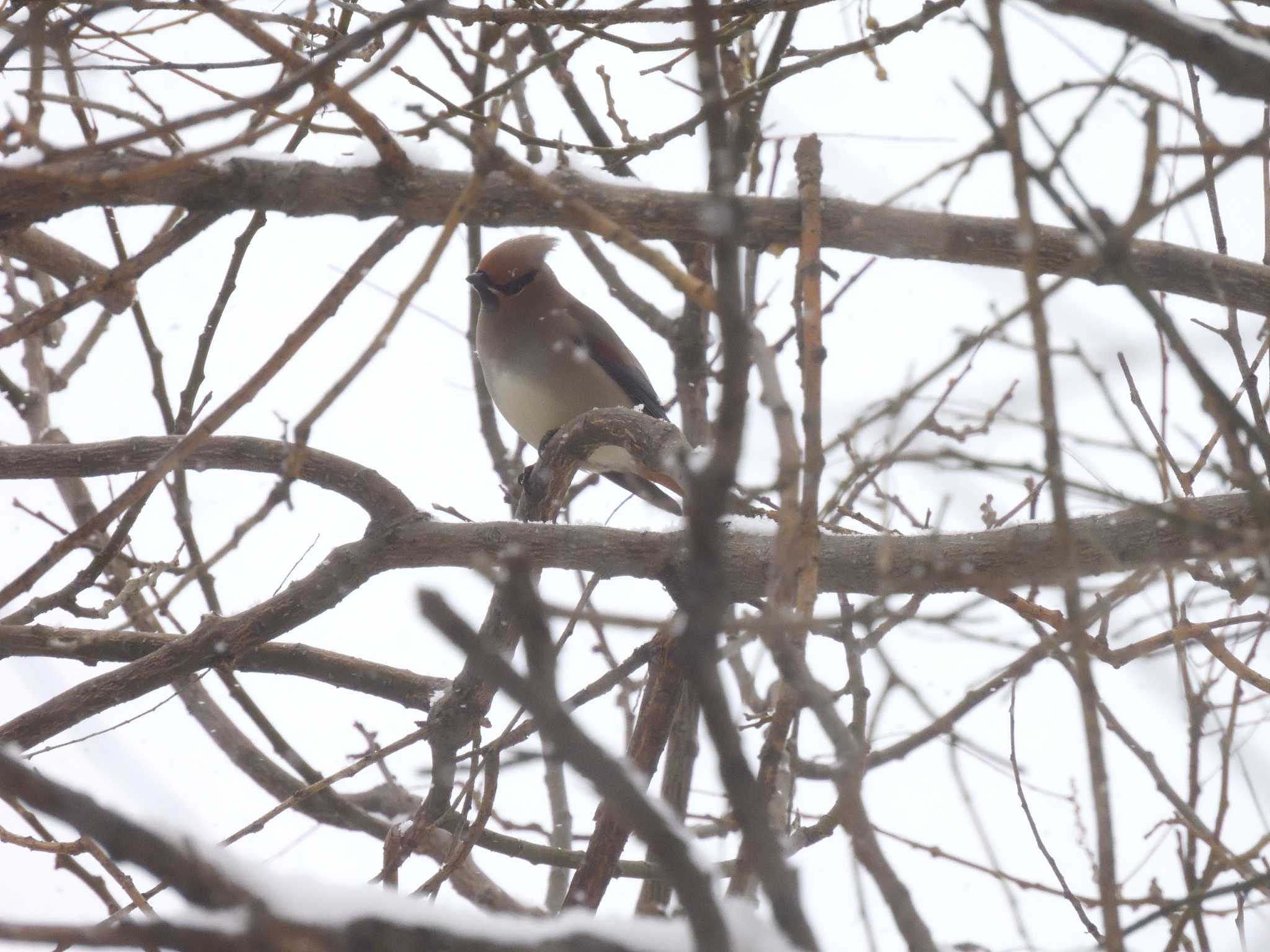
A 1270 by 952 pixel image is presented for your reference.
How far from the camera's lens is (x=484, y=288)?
586 cm

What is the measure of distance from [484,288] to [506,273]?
12 centimetres

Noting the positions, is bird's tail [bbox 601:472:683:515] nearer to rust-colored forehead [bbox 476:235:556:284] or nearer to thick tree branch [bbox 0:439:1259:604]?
thick tree branch [bbox 0:439:1259:604]

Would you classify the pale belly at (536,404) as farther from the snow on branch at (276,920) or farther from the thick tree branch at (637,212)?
the snow on branch at (276,920)

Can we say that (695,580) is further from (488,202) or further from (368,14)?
(368,14)

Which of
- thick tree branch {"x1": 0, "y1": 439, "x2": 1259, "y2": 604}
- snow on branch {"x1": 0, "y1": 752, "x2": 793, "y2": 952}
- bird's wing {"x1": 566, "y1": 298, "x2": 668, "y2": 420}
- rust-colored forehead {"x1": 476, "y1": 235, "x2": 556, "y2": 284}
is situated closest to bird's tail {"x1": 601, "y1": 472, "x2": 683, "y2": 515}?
bird's wing {"x1": 566, "y1": 298, "x2": 668, "y2": 420}

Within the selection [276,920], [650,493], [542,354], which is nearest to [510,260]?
[542,354]

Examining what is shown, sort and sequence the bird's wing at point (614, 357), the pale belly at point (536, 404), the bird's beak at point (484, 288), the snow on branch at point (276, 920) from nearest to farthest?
1. the snow on branch at point (276, 920)
2. the pale belly at point (536, 404)
3. the bird's wing at point (614, 357)
4. the bird's beak at point (484, 288)

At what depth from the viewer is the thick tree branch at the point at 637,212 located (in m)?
2.57

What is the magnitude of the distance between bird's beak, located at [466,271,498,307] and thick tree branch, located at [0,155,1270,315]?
3055 mm

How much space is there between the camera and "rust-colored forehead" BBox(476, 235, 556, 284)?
588 cm

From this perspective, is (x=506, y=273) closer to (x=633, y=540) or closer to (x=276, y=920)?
(x=633, y=540)

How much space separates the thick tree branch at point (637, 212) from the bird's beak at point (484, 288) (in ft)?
10.0

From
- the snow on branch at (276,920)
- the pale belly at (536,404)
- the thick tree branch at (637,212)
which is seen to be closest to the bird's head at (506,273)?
the pale belly at (536,404)

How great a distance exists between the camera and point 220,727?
442cm
